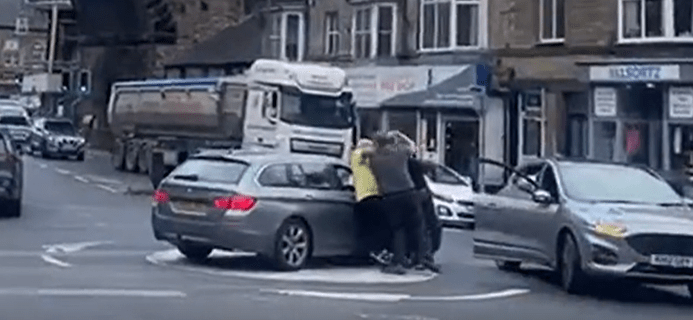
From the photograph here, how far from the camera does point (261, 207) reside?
55.8ft

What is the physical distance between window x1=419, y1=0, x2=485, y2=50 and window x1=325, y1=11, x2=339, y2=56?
610 cm

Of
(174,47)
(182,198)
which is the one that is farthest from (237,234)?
(174,47)

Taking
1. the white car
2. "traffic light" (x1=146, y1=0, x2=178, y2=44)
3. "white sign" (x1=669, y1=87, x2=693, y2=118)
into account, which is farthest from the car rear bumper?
"traffic light" (x1=146, y1=0, x2=178, y2=44)

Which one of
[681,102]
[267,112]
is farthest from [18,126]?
[681,102]

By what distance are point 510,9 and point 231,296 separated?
A: 25658 millimetres

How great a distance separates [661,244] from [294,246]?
4.31m

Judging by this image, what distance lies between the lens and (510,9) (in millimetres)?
39031

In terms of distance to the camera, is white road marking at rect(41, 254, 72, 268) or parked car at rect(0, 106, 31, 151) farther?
parked car at rect(0, 106, 31, 151)

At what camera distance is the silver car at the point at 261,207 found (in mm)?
16984

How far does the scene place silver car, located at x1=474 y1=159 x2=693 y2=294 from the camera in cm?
1543

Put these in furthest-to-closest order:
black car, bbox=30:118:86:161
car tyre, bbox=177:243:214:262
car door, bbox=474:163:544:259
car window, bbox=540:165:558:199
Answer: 1. black car, bbox=30:118:86:161
2. car tyre, bbox=177:243:214:262
3. car door, bbox=474:163:544:259
4. car window, bbox=540:165:558:199

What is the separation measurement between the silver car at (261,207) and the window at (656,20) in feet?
58.4

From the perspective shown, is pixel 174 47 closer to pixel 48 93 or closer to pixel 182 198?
pixel 48 93

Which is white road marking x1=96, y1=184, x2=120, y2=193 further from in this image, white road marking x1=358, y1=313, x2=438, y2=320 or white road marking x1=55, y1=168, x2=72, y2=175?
white road marking x1=358, y1=313, x2=438, y2=320
